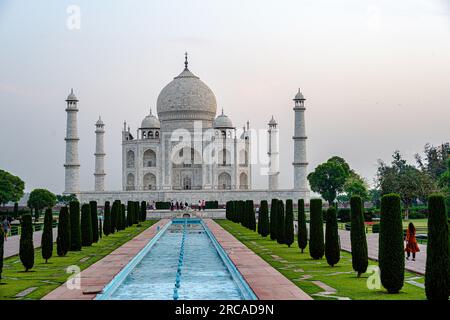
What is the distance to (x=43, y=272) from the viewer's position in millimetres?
11727

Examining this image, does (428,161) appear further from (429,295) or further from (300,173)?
(429,295)

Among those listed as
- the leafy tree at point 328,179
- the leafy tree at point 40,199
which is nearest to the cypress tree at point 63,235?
the leafy tree at point 40,199

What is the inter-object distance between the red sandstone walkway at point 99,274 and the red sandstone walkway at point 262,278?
82.0 inches

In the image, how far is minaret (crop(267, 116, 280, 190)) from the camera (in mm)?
43031

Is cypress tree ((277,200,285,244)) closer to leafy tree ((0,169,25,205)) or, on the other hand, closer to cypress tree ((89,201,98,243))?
cypress tree ((89,201,98,243))

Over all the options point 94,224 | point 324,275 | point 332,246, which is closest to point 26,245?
point 324,275

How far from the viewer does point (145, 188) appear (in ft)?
151

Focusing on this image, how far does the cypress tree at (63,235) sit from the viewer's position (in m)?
14.5

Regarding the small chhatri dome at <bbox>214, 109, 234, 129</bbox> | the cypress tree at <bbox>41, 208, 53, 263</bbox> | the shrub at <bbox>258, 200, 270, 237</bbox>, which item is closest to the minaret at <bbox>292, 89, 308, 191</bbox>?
the small chhatri dome at <bbox>214, 109, 234, 129</bbox>

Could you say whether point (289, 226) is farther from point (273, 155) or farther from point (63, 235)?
point (273, 155)
